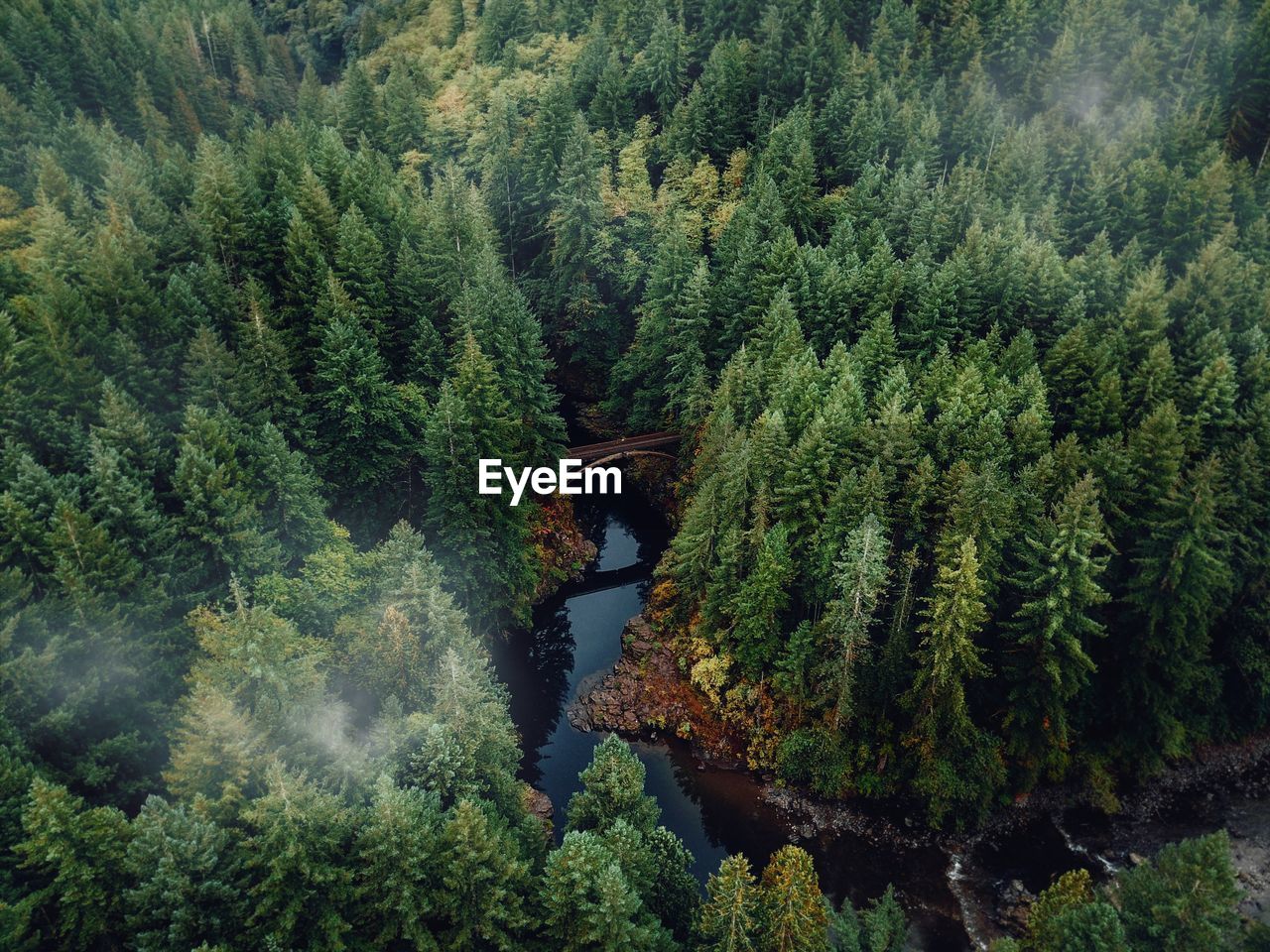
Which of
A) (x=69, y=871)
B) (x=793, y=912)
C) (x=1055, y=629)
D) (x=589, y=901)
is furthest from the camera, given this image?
(x=1055, y=629)

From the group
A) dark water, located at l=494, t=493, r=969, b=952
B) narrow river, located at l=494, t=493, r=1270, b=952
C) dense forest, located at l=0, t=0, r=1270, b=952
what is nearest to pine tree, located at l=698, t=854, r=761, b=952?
dense forest, located at l=0, t=0, r=1270, b=952

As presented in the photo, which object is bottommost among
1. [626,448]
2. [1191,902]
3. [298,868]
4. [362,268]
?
[626,448]

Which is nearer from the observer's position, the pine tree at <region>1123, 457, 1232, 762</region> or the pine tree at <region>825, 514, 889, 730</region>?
the pine tree at <region>825, 514, 889, 730</region>

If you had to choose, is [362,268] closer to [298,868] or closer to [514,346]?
[514,346]

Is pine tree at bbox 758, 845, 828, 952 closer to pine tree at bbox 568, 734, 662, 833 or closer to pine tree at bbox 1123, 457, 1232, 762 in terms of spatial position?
pine tree at bbox 568, 734, 662, 833

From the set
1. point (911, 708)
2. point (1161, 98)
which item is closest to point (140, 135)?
point (911, 708)

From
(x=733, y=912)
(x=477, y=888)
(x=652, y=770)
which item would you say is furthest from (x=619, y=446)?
(x=733, y=912)

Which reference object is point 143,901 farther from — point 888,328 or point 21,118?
point 21,118

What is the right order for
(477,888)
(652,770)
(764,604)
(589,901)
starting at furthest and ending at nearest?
(652,770)
(764,604)
(477,888)
(589,901)
